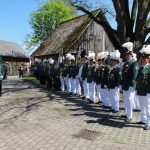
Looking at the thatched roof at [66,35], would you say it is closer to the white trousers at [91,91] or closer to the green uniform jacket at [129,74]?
the white trousers at [91,91]

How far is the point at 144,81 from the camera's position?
1005cm

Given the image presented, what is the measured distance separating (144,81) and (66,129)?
7.77 feet

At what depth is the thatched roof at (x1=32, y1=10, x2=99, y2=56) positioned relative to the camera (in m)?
35.8

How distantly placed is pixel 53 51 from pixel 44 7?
3454cm

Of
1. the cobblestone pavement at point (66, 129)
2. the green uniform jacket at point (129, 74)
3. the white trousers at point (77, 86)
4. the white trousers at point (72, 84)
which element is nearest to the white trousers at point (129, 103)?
the green uniform jacket at point (129, 74)

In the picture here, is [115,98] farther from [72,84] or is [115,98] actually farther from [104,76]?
[72,84]

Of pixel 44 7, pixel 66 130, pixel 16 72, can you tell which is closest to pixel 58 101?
pixel 66 130

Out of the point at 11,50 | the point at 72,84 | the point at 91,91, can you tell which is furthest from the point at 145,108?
the point at 11,50

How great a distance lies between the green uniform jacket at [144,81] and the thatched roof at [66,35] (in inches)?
931

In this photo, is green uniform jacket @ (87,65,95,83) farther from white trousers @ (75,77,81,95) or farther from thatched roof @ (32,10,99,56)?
thatched roof @ (32,10,99,56)

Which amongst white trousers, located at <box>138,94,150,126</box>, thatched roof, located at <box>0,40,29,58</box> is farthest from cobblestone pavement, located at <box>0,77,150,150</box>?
thatched roof, located at <box>0,40,29,58</box>

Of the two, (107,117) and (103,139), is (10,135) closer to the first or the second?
→ (103,139)

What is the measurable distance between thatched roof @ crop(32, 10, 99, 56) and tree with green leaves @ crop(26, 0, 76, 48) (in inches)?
946

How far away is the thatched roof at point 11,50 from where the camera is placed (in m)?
61.9
